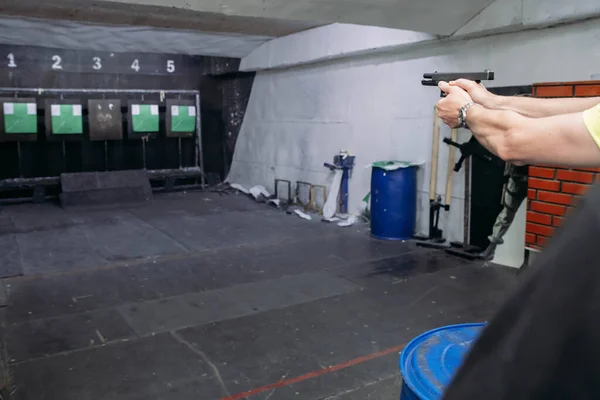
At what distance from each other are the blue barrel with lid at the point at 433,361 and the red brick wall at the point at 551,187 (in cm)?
223

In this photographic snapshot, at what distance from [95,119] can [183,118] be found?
4.08 feet

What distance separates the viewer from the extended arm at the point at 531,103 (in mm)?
1420

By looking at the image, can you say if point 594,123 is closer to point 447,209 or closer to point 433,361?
point 433,361

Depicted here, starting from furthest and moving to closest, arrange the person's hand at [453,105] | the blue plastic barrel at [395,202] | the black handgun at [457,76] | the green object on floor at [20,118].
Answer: the green object on floor at [20,118], the blue plastic barrel at [395,202], the black handgun at [457,76], the person's hand at [453,105]

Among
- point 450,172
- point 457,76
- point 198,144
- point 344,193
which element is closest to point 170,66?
point 198,144

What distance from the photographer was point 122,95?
7805 millimetres

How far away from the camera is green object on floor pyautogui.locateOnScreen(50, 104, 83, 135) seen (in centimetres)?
702

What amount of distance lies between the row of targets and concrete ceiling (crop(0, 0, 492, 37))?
1.94 m

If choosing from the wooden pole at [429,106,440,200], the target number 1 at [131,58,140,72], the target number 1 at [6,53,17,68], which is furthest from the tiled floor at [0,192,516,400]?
the target number 1 at [131,58,140,72]

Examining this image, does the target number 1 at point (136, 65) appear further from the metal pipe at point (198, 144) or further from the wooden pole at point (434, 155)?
the wooden pole at point (434, 155)

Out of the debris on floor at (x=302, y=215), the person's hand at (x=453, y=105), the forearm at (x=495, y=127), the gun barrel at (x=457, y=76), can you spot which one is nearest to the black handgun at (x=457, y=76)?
the gun barrel at (x=457, y=76)

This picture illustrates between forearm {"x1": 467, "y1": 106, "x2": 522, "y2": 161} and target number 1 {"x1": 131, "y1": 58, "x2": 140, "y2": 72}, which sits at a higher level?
target number 1 {"x1": 131, "y1": 58, "x2": 140, "y2": 72}

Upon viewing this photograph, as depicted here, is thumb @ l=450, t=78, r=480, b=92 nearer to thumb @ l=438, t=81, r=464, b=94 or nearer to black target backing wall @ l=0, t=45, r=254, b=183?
thumb @ l=438, t=81, r=464, b=94

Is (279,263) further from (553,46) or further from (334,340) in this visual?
(553,46)
